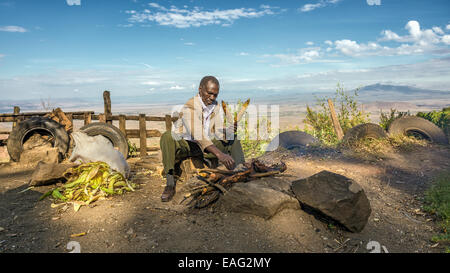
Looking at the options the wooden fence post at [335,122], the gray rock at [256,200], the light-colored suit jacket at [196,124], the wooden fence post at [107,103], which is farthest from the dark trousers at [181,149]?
the wooden fence post at [335,122]

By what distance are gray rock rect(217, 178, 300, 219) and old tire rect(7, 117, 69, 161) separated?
5.35 meters

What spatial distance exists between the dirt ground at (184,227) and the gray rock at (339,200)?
18cm

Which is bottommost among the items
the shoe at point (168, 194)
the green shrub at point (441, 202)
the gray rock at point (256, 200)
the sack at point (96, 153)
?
the green shrub at point (441, 202)

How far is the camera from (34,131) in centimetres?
719

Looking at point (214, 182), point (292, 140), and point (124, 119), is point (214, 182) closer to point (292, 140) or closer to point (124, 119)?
point (292, 140)

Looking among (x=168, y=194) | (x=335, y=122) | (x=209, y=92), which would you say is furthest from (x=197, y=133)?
(x=335, y=122)

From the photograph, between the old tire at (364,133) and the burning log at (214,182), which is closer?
the burning log at (214,182)

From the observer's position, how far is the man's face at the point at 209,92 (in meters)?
3.98

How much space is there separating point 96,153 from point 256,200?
290cm

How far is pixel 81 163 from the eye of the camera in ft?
15.7

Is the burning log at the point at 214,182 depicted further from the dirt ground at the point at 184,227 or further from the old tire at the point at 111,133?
the old tire at the point at 111,133

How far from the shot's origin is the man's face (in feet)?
13.0
